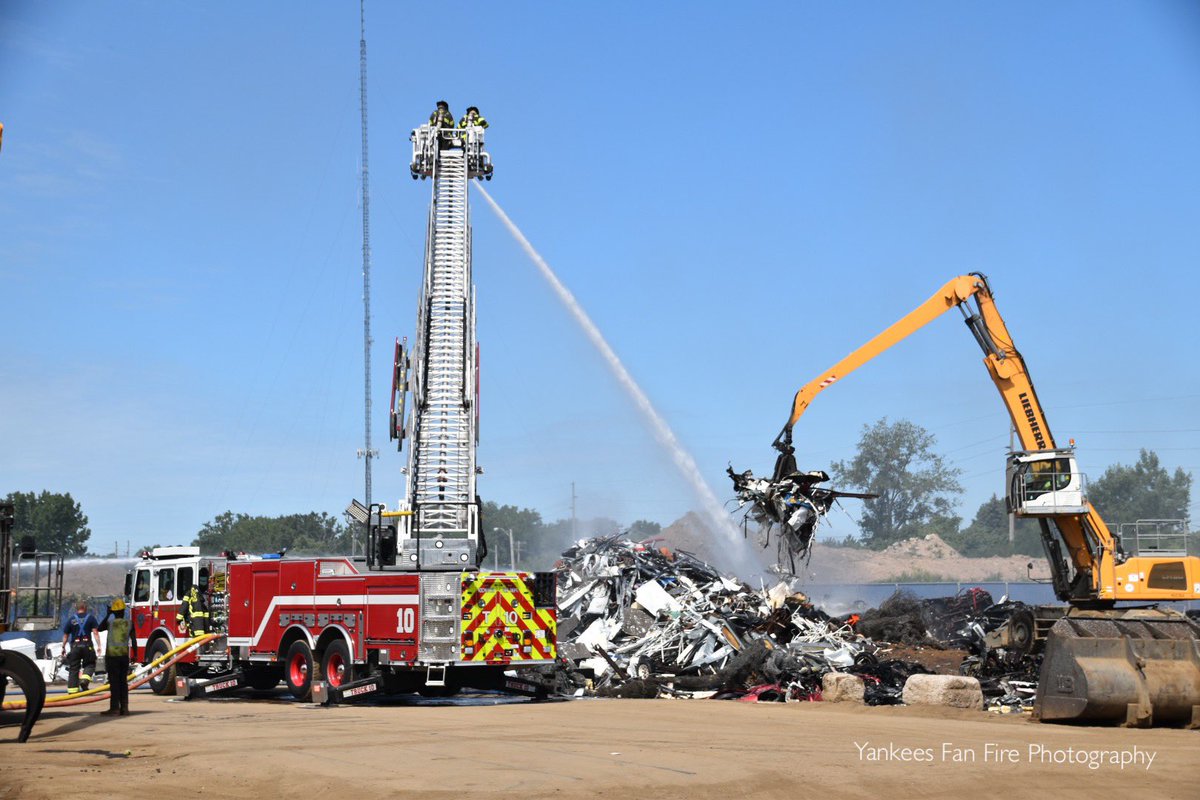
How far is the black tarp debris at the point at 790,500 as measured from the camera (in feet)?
75.7

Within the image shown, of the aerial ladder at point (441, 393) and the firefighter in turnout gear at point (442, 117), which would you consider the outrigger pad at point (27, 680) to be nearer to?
the aerial ladder at point (441, 393)

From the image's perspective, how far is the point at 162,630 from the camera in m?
25.4

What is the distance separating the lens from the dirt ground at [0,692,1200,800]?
38.3 feet

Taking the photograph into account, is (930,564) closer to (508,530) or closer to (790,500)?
(508,530)

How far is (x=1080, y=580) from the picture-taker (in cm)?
2300

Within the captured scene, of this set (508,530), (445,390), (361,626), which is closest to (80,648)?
(361,626)

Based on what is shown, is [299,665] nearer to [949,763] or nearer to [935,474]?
[949,763]

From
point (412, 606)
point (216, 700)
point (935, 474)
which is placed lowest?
point (216, 700)

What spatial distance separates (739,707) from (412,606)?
5.56 metres

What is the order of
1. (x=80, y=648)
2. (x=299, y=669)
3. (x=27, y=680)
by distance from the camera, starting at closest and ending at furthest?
(x=27, y=680) < (x=299, y=669) < (x=80, y=648)

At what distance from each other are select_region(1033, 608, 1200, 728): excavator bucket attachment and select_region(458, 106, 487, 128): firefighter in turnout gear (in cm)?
1815

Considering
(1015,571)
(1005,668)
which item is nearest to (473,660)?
(1005,668)

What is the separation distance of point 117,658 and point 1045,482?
Result: 15.8 m

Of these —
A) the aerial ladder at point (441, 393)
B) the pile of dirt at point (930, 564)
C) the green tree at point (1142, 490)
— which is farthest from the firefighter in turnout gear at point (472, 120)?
the green tree at point (1142, 490)
